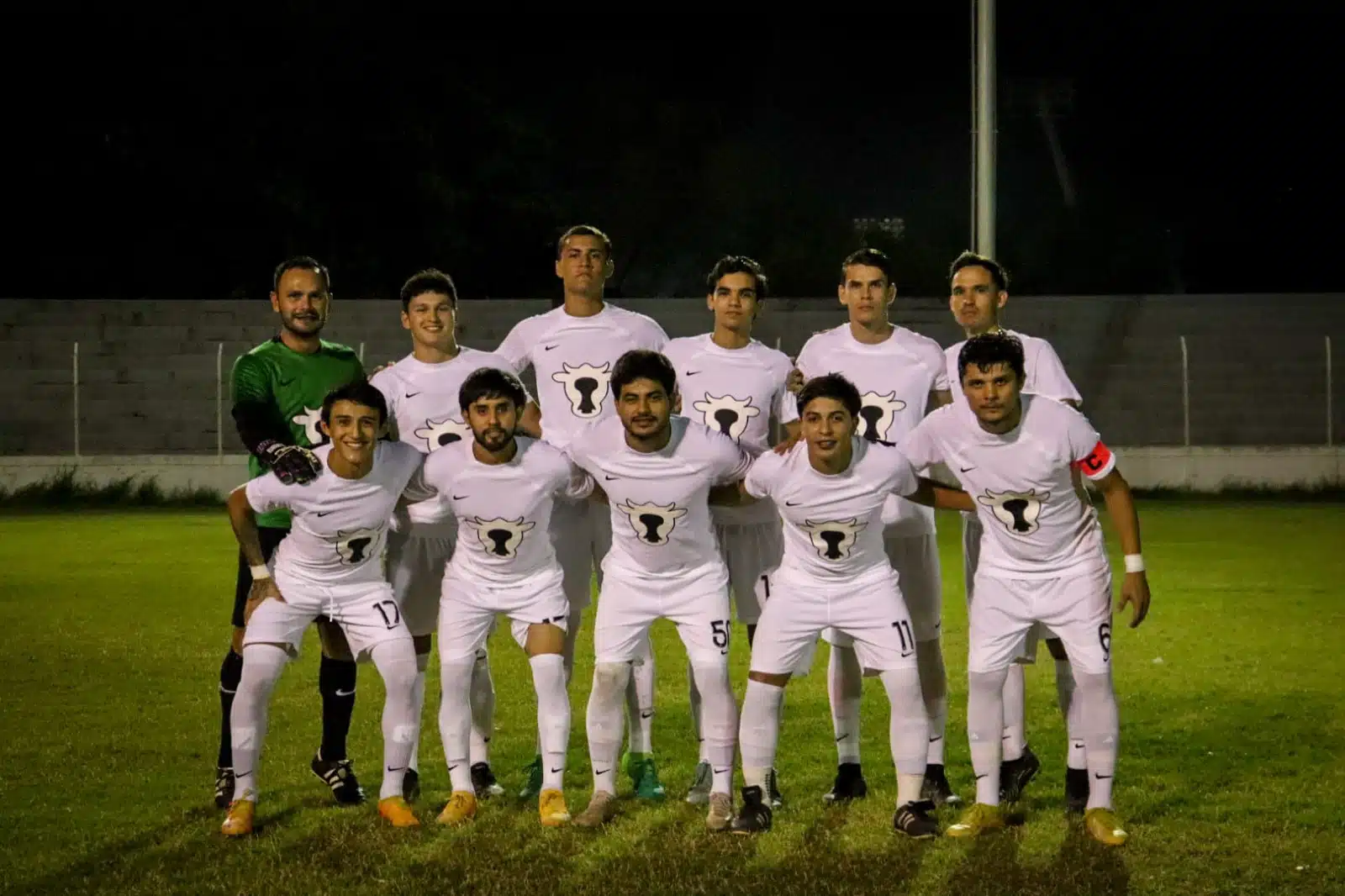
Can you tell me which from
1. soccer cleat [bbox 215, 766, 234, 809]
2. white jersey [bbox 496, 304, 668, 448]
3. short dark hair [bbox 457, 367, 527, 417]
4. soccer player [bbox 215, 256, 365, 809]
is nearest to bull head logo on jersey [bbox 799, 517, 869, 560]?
short dark hair [bbox 457, 367, 527, 417]

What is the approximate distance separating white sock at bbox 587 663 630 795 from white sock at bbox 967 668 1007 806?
4.23ft

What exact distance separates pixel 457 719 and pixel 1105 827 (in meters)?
2.35

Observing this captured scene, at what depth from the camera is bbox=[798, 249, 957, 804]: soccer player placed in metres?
6.68

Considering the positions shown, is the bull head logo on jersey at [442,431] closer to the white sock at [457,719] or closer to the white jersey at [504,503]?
the white jersey at [504,503]

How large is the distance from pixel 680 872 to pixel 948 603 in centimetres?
688

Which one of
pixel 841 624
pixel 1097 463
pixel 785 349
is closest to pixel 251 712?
pixel 841 624

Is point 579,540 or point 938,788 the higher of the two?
point 579,540

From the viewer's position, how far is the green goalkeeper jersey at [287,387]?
665cm

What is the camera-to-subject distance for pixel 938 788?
650 centimetres

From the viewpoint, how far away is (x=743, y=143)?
139 feet

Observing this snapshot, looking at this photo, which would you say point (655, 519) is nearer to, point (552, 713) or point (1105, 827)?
point (552, 713)

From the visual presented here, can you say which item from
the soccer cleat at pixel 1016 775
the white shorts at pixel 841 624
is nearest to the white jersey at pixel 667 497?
the white shorts at pixel 841 624

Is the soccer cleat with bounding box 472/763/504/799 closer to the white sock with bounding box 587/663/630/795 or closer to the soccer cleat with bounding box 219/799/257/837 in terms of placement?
the white sock with bounding box 587/663/630/795

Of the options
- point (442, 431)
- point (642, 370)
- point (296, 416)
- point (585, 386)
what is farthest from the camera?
point (585, 386)
